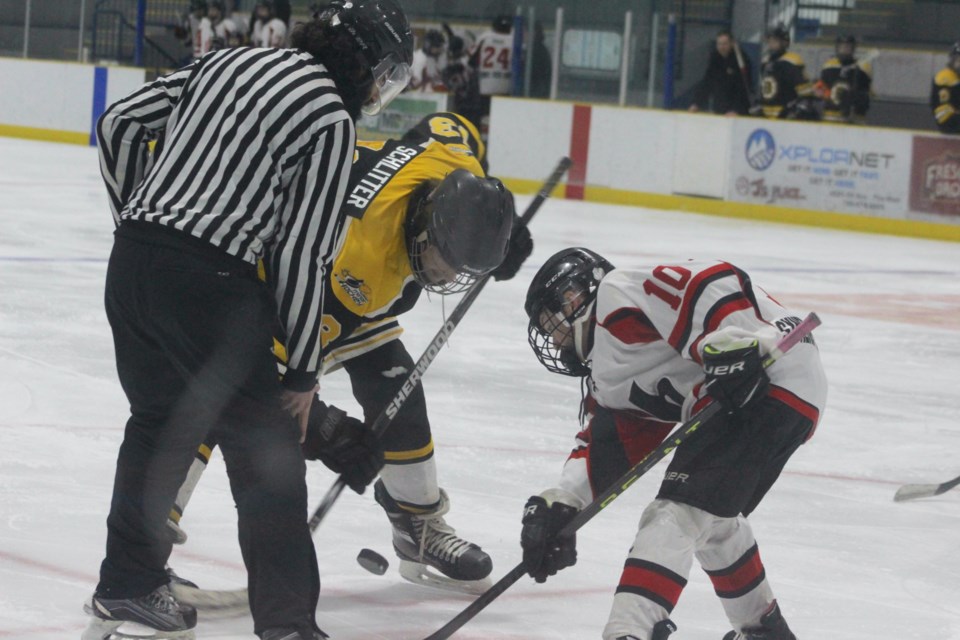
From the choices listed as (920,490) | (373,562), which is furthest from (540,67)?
(373,562)

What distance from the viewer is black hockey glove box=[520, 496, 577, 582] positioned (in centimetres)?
237

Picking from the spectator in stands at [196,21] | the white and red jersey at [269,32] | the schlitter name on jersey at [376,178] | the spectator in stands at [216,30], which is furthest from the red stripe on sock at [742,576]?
the spectator in stands at [196,21]

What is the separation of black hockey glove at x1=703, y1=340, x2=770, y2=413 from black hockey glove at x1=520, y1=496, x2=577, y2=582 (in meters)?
0.37

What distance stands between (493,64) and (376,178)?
33.9 feet

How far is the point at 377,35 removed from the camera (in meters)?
2.20

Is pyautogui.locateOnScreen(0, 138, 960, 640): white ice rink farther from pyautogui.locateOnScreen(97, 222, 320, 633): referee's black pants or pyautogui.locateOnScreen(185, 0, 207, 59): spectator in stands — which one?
pyautogui.locateOnScreen(185, 0, 207, 59): spectator in stands

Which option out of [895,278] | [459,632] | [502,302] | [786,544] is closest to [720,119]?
[895,278]

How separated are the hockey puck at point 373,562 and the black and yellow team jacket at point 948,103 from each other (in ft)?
28.2

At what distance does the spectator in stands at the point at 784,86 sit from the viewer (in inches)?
442

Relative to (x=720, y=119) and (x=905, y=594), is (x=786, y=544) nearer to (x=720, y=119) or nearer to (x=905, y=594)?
(x=905, y=594)

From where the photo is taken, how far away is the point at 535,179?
12.4m

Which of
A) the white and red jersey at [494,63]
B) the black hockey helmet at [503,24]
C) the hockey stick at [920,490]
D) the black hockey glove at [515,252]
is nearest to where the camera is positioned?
the black hockey glove at [515,252]

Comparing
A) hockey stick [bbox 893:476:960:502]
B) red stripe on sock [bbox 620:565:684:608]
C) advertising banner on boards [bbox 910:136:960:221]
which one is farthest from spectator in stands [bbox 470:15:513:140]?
red stripe on sock [bbox 620:565:684:608]

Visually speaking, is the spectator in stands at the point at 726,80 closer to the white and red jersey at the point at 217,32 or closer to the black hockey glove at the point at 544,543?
the white and red jersey at the point at 217,32
